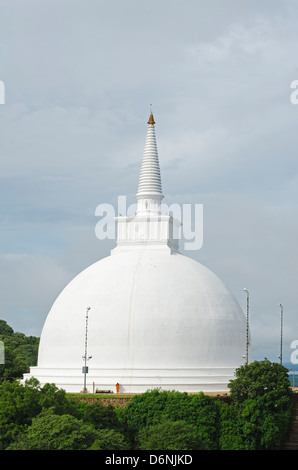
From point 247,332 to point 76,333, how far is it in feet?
37.3

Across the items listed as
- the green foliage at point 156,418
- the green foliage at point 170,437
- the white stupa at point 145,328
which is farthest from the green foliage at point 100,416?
the white stupa at point 145,328

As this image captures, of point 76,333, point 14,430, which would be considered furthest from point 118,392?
point 14,430

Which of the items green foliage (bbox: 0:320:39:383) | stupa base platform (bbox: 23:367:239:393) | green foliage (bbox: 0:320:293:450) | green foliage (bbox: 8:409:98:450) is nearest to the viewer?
green foliage (bbox: 8:409:98:450)

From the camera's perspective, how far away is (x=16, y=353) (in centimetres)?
7375

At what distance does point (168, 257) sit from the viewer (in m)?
58.5

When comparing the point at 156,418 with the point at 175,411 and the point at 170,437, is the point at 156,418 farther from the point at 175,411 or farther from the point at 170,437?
the point at 170,437

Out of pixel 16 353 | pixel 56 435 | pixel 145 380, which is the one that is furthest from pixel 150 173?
pixel 56 435

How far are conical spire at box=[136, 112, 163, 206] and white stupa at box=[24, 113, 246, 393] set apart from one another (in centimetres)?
241

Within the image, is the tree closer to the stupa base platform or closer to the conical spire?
the stupa base platform

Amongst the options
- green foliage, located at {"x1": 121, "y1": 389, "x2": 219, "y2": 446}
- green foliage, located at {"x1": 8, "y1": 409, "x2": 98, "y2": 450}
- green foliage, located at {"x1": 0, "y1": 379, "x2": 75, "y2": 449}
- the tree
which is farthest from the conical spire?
green foliage, located at {"x1": 8, "y1": 409, "x2": 98, "y2": 450}

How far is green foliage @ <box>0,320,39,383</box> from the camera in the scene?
64812 mm

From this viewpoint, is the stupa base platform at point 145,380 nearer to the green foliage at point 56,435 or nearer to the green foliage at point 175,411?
the green foliage at point 175,411

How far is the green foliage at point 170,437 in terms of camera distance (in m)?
38.8
